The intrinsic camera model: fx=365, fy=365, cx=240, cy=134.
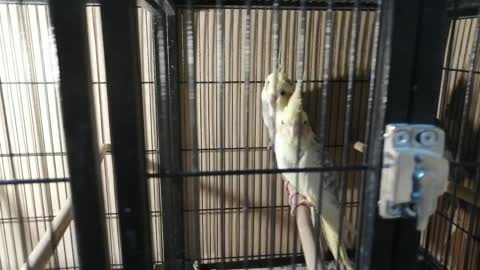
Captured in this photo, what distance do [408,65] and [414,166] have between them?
0.08 metres

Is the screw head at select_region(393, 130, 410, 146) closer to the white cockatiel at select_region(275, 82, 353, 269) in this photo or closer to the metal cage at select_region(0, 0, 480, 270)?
the metal cage at select_region(0, 0, 480, 270)

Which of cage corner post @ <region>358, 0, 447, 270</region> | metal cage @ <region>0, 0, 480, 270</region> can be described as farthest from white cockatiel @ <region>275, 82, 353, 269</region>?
cage corner post @ <region>358, 0, 447, 270</region>

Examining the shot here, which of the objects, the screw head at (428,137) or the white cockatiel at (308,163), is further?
the white cockatiel at (308,163)

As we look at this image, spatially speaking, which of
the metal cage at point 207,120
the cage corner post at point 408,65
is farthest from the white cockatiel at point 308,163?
the cage corner post at point 408,65

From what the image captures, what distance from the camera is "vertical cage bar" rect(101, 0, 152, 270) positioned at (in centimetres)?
24

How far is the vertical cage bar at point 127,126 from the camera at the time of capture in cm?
24

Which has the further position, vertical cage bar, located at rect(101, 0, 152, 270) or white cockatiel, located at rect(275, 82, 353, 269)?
white cockatiel, located at rect(275, 82, 353, 269)

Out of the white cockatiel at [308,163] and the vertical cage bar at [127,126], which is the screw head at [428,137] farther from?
the white cockatiel at [308,163]

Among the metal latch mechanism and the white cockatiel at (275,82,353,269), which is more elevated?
the metal latch mechanism

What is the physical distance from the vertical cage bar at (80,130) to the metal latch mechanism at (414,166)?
0.72 feet

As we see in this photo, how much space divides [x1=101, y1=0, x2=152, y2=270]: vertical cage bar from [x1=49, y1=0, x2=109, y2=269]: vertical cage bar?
0.05ft

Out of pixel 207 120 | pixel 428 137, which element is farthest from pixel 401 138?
pixel 207 120

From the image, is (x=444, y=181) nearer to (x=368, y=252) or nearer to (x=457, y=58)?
(x=368, y=252)

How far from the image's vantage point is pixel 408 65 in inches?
10.8
